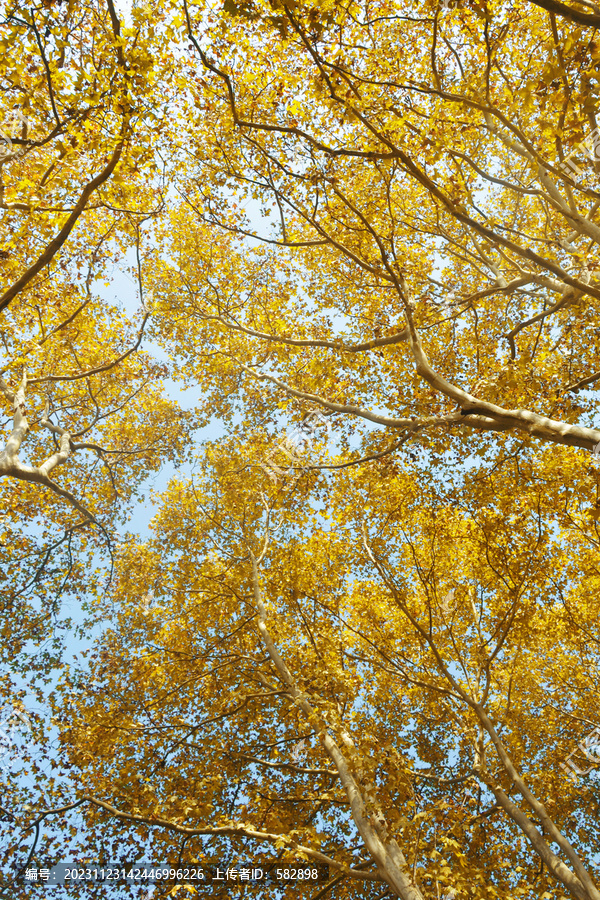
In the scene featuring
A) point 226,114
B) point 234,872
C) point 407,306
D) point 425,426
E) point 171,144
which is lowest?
point 234,872

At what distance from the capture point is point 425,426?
5.59 metres

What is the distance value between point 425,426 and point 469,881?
4638 mm

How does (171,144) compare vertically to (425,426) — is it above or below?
above

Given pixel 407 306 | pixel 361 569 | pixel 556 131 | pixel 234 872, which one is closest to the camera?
pixel 556 131

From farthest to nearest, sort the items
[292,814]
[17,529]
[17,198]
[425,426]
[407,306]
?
[17,529] → [292,814] → [17,198] → [425,426] → [407,306]

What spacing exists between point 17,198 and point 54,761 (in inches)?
358

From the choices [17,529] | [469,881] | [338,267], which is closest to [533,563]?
[469,881]

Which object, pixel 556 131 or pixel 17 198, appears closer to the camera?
pixel 556 131

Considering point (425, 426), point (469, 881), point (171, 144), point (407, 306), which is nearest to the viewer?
point (469, 881)

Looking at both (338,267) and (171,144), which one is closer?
(171,144)

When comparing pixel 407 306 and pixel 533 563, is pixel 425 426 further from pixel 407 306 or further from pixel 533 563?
pixel 533 563

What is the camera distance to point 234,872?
19.9ft

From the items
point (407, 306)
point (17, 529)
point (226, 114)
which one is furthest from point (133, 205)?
point (17, 529)

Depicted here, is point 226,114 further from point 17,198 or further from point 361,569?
point 361,569
